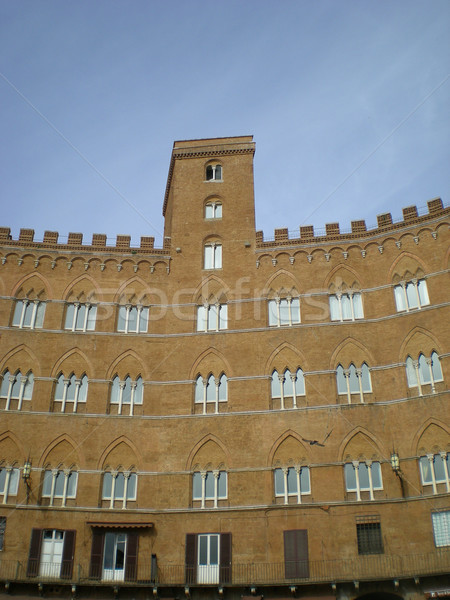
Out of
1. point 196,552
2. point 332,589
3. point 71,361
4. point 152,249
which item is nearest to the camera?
point 332,589

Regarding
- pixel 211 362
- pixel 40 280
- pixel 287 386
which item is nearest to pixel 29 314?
pixel 40 280

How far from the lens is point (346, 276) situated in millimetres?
36062

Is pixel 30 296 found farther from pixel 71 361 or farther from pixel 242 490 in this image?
pixel 242 490

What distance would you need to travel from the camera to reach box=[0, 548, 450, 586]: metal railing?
29.1 m

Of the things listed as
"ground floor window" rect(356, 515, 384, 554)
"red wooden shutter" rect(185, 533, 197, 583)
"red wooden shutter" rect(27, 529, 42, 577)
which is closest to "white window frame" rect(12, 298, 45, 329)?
"red wooden shutter" rect(27, 529, 42, 577)

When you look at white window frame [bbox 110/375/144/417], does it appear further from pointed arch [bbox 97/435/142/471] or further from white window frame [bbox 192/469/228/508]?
white window frame [bbox 192/469/228/508]

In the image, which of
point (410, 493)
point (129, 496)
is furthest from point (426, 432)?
point (129, 496)

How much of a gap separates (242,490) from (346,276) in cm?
1261

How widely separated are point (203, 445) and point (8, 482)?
9.77 meters

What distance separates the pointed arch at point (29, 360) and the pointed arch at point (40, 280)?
3.24m

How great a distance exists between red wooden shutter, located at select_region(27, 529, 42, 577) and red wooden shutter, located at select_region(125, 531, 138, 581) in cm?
416

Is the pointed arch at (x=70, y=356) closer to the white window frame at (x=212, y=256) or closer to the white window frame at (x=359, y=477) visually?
the white window frame at (x=212, y=256)

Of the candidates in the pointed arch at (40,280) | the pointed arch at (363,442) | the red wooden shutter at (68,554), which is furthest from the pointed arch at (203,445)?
the pointed arch at (40,280)

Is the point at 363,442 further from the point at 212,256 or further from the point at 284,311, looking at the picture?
the point at 212,256
